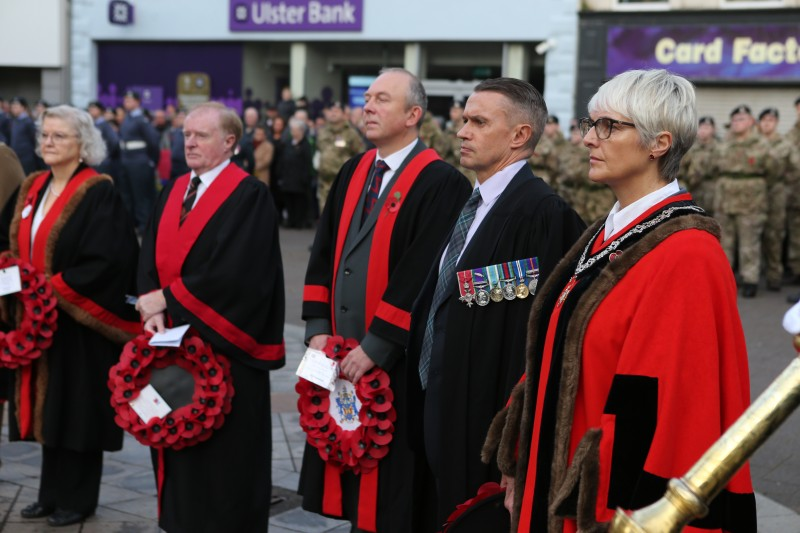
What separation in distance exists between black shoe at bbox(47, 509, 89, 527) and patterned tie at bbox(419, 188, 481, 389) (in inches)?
88.5

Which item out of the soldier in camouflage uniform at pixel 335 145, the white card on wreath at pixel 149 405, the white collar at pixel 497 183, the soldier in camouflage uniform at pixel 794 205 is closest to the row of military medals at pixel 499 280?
the white collar at pixel 497 183

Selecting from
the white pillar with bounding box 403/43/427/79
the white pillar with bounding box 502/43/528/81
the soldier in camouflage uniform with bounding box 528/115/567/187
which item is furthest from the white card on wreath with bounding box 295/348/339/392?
the white pillar with bounding box 403/43/427/79

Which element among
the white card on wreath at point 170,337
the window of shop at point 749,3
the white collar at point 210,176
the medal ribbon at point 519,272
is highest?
the window of shop at point 749,3

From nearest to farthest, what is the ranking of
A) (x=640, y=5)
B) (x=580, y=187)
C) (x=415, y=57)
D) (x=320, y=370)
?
(x=320, y=370)
(x=580, y=187)
(x=640, y=5)
(x=415, y=57)

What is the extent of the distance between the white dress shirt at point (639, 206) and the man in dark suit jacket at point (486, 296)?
730 millimetres

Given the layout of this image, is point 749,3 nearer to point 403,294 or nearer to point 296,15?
point 296,15

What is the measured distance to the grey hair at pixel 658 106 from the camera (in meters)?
2.78

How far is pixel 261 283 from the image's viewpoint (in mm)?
4785

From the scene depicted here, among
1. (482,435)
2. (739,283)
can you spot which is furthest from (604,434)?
(739,283)

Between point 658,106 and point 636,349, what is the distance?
0.64m

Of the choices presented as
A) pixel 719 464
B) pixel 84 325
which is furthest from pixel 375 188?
pixel 719 464

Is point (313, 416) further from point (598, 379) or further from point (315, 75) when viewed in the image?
point (315, 75)

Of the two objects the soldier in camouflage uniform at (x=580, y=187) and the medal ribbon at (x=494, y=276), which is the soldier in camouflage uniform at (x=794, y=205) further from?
the medal ribbon at (x=494, y=276)

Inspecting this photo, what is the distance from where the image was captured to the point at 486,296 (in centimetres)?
362
